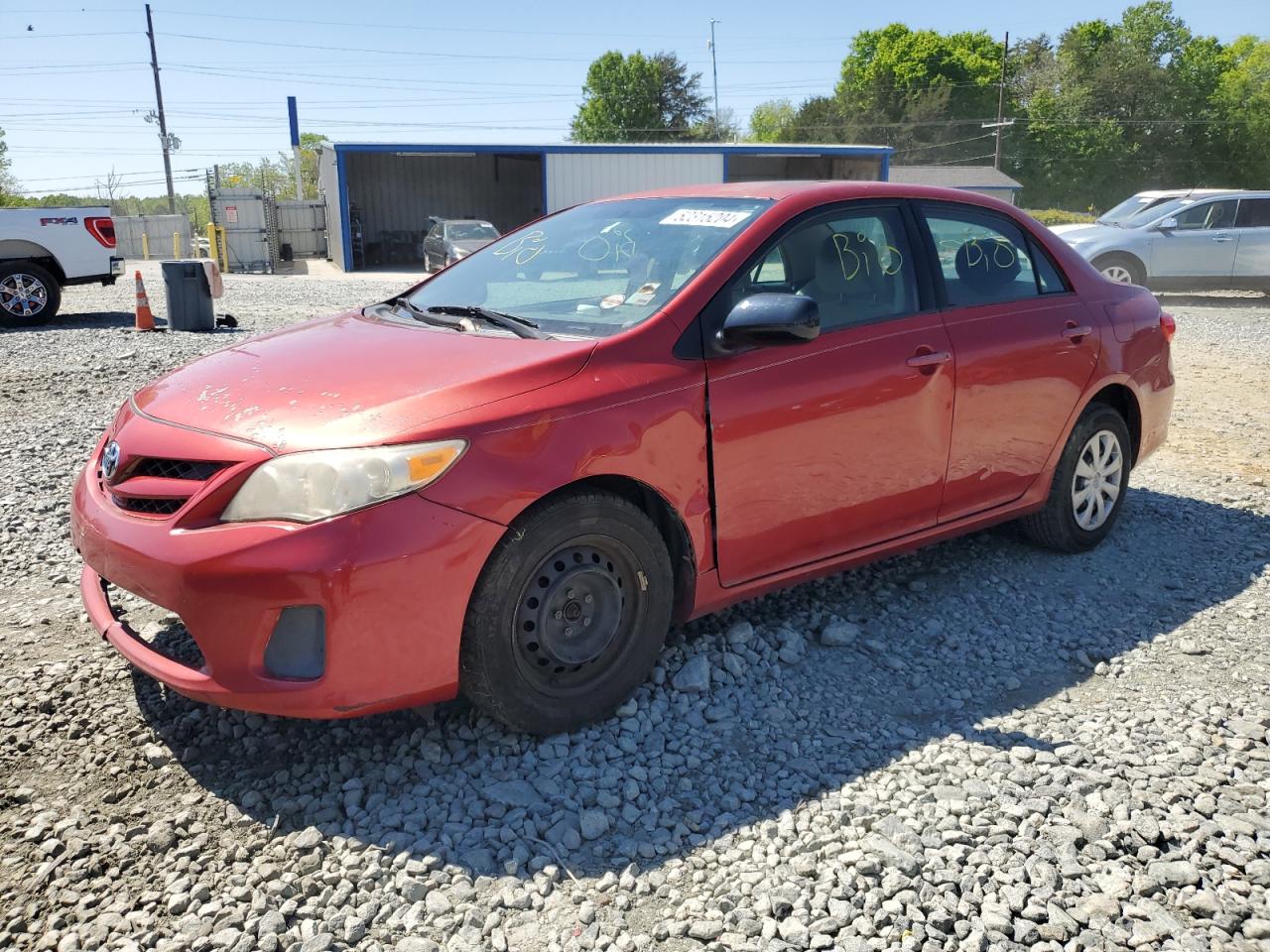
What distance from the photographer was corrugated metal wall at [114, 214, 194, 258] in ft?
132

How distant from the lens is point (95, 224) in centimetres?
1372

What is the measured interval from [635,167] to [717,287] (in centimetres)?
3142

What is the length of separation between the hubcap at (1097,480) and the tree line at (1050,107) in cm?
7935

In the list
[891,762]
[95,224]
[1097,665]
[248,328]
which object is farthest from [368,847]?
[95,224]

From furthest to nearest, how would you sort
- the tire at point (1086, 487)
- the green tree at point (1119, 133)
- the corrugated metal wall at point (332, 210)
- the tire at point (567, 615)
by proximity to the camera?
the green tree at point (1119, 133)
the corrugated metal wall at point (332, 210)
the tire at point (1086, 487)
the tire at point (567, 615)

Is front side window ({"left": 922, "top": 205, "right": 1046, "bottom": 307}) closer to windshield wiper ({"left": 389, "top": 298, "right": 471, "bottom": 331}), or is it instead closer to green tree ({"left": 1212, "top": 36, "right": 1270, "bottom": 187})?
windshield wiper ({"left": 389, "top": 298, "right": 471, "bottom": 331})

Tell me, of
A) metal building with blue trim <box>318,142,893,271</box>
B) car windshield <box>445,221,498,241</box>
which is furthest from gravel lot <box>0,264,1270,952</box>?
metal building with blue trim <box>318,142,893,271</box>

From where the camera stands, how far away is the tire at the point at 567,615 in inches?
112

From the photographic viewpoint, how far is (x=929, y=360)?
3861mm

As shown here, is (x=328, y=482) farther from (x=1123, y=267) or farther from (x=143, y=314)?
(x=1123, y=267)

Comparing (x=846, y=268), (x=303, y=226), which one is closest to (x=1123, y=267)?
(x=846, y=268)

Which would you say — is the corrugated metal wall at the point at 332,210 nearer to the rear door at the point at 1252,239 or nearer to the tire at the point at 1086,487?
the rear door at the point at 1252,239

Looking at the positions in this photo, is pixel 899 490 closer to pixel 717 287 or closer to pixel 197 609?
pixel 717 287

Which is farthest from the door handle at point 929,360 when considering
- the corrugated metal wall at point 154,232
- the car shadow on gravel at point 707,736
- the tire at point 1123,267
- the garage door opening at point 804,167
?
the corrugated metal wall at point 154,232
